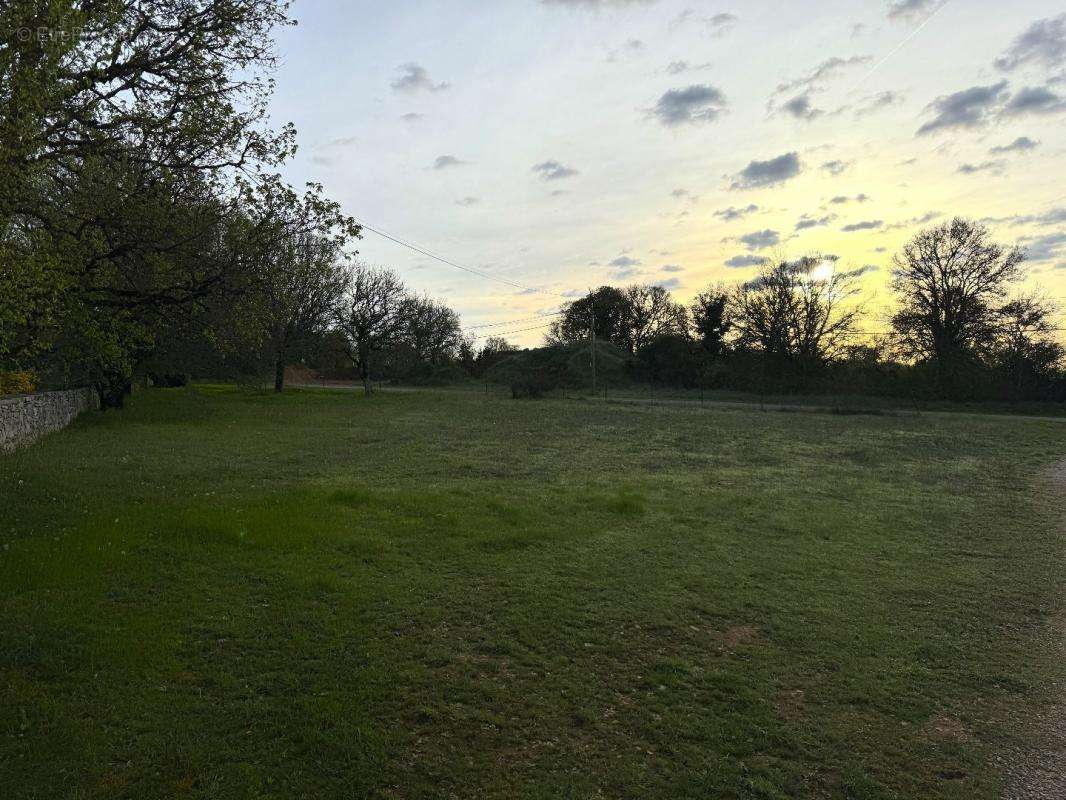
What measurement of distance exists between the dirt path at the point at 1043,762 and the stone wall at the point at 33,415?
2200cm

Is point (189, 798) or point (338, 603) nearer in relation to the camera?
point (189, 798)

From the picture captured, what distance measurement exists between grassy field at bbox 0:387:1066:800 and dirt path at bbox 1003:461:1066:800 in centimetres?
15

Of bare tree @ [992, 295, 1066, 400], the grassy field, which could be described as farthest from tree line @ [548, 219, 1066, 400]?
the grassy field

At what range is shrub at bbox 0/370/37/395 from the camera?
2959 cm

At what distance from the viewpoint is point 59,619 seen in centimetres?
615

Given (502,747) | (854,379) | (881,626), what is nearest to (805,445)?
(881,626)

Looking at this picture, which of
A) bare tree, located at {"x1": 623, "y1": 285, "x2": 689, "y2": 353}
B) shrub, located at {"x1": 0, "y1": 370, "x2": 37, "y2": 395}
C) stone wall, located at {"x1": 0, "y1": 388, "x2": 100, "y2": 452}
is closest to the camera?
stone wall, located at {"x1": 0, "y1": 388, "x2": 100, "y2": 452}

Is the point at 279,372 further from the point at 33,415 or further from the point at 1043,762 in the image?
the point at 1043,762

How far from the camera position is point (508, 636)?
646cm

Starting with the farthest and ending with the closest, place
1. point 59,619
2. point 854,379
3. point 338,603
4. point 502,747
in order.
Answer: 1. point 854,379
2. point 338,603
3. point 59,619
4. point 502,747

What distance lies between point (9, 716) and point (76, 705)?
0.40 meters

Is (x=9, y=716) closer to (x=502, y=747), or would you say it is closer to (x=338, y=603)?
(x=338, y=603)

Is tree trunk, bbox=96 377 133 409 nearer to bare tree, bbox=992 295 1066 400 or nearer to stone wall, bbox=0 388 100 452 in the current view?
stone wall, bbox=0 388 100 452

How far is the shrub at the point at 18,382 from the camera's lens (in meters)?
29.6
